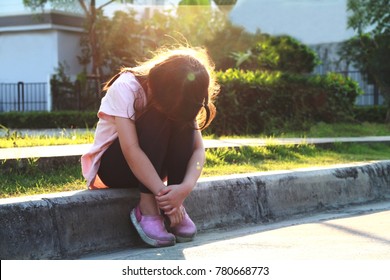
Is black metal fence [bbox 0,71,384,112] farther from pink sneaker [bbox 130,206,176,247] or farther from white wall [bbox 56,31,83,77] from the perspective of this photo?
pink sneaker [bbox 130,206,176,247]

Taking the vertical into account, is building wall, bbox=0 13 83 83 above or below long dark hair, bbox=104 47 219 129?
above

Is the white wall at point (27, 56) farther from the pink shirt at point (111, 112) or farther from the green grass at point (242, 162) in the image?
the pink shirt at point (111, 112)

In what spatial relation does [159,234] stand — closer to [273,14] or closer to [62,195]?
[62,195]

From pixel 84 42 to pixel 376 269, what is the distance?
1776 cm

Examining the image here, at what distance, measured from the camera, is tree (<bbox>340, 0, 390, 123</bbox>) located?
14.5m

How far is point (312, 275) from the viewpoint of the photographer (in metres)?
3.02

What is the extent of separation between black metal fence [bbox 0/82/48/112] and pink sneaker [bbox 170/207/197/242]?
15280 mm

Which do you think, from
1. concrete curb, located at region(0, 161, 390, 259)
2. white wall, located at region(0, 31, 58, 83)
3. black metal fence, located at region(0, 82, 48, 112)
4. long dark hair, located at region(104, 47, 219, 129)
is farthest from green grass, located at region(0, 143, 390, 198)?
white wall, located at region(0, 31, 58, 83)

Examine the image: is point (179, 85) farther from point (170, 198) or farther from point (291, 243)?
point (291, 243)

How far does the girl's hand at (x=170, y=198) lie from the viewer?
11.9 ft

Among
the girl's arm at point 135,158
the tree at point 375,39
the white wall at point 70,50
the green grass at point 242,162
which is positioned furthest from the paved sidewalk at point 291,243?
the white wall at point 70,50

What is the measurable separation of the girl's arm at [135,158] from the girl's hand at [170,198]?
3 cm

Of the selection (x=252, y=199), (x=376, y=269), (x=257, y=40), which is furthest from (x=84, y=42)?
(x=376, y=269)

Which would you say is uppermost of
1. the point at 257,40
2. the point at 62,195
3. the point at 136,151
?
the point at 257,40
